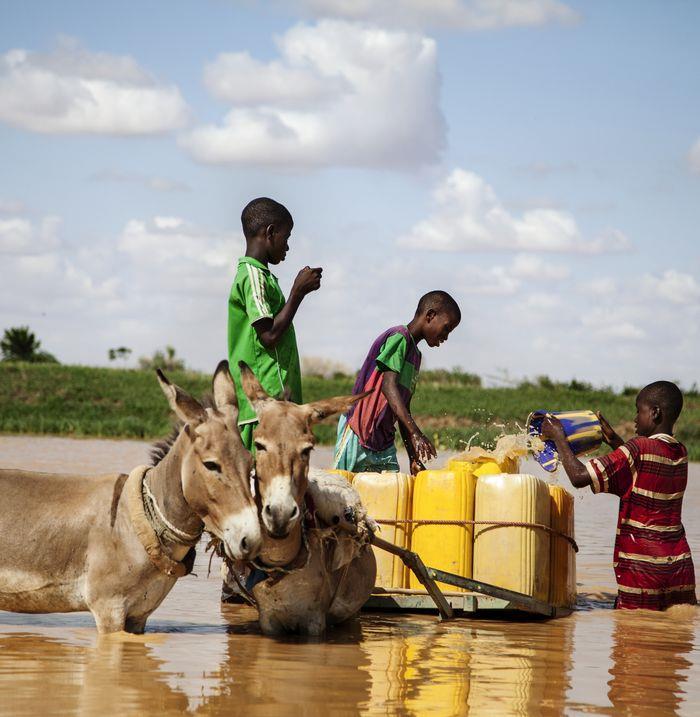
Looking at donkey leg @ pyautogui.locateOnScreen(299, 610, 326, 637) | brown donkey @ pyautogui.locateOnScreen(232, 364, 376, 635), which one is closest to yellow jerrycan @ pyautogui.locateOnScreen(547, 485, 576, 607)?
brown donkey @ pyautogui.locateOnScreen(232, 364, 376, 635)

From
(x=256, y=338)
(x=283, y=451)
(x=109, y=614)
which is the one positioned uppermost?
(x=256, y=338)

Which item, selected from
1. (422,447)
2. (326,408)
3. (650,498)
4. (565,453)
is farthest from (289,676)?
(650,498)

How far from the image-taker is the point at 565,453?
756 centimetres

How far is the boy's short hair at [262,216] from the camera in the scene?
6.43 m

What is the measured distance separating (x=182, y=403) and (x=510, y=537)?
262 cm

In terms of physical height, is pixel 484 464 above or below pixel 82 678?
above

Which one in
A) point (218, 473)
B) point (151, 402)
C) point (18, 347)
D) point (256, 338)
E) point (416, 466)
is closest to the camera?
point (218, 473)

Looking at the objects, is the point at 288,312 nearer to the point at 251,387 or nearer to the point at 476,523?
the point at 251,387

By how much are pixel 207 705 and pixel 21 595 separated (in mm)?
1419

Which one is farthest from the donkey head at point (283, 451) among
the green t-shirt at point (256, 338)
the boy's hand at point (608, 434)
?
the boy's hand at point (608, 434)

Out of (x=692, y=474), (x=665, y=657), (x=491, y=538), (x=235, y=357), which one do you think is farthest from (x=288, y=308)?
(x=692, y=474)

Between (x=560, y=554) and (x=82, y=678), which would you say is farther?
(x=560, y=554)

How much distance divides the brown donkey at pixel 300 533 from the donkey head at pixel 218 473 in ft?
0.38

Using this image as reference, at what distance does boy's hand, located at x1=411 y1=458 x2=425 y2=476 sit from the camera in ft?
25.5
